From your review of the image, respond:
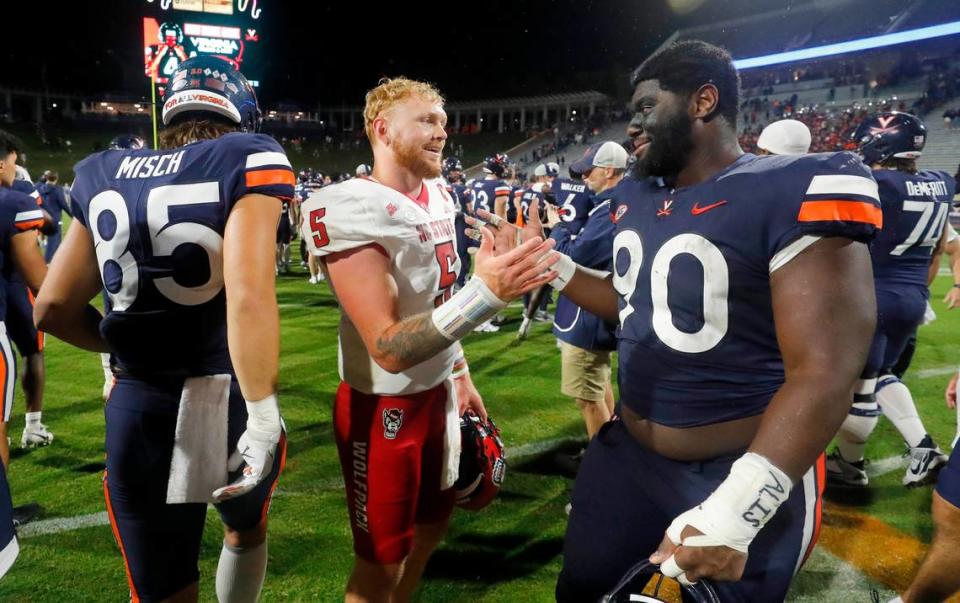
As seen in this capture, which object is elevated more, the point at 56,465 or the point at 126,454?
the point at 126,454

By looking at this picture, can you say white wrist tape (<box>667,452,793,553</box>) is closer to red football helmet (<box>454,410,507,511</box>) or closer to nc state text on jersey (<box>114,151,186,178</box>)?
red football helmet (<box>454,410,507,511</box>)

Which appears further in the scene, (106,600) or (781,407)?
(106,600)

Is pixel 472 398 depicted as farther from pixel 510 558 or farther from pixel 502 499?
pixel 502 499

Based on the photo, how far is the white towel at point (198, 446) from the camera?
1979 millimetres

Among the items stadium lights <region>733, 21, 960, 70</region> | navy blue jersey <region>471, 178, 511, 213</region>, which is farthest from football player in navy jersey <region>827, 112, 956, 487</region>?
stadium lights <region>733, 21, 960, 70</region>

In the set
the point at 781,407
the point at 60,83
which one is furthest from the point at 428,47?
the point at 781,407

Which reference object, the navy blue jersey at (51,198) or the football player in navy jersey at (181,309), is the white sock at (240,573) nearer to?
the football player in navy jersey at (181,309)

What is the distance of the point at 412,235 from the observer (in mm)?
2178

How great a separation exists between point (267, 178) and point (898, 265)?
3.97 meters

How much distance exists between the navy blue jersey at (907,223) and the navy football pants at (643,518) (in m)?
2.79

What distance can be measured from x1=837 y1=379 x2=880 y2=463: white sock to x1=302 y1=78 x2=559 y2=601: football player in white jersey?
2.97 meters

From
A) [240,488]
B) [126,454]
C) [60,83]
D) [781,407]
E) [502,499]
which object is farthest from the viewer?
[60,83]

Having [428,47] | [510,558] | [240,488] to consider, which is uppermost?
[428,47]

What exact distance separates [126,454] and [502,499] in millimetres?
2434
